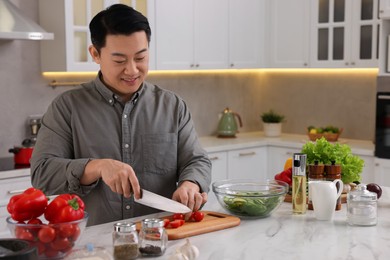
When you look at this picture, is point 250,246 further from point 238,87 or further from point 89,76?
point 238,87

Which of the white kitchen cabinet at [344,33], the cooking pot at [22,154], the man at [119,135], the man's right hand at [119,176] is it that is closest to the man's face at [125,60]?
the man at [119,135]

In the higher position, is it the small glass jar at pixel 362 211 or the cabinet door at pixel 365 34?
the cabinet door at pixel 365 34

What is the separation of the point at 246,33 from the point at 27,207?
4019 mm

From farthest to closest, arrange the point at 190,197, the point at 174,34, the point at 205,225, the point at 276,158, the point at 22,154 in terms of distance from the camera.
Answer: the point at 276,158
the point at 174,34
the point at 22,154
the point at 190,197
the point at 205,225

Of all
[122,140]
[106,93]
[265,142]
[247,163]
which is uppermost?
[106,93]

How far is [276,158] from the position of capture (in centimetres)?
563

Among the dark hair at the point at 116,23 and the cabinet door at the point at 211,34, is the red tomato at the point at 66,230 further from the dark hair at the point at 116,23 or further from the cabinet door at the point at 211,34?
the cabinet door at the point at 211,34

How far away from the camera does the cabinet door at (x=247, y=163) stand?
5398mm

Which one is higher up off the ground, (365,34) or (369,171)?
(365,34)

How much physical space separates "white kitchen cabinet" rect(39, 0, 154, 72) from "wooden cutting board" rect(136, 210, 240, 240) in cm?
228

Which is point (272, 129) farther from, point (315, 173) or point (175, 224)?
point (175, 224)

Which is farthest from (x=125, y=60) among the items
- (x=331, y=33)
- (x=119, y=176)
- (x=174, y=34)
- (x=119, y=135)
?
(x=331, y=33)

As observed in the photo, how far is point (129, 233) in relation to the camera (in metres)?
1.99

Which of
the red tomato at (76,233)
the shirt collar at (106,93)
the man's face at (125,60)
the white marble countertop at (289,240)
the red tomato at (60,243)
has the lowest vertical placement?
the white marble countertop at (289,240)
